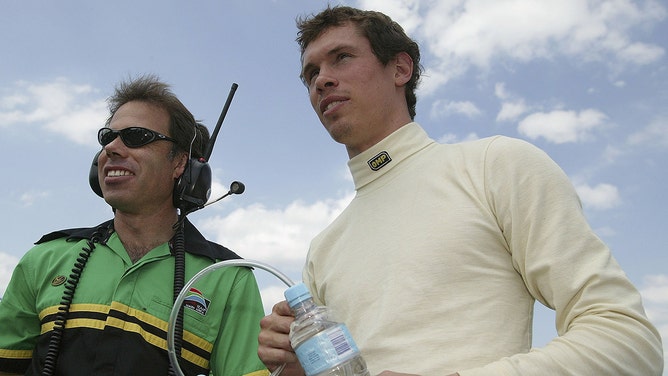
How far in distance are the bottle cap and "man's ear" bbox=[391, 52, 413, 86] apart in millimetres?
1771

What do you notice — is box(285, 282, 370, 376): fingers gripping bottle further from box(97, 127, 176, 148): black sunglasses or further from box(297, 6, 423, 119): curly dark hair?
box(97, 127, 176, 148): black sunglasses

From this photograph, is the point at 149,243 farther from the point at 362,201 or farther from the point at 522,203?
the point at 522,203

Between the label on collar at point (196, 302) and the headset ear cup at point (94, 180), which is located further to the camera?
the headset ear cup at point (94, 180)

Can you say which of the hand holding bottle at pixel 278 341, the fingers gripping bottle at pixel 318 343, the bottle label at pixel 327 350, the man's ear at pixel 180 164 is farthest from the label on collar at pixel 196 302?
the bottle label at pixel 327 350

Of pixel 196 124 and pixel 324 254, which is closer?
pixel 324 254

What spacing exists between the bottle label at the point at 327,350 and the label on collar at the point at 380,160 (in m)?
1.30

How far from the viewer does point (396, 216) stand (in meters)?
2.91

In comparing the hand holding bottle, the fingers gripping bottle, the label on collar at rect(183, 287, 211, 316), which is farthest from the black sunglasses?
the fingers gripping bottle

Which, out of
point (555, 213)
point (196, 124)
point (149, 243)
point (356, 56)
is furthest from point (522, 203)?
point (196, 124)

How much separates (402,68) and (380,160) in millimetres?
840

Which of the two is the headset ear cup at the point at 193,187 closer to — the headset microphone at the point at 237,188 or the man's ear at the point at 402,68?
the headset microphone at the point at 237,188

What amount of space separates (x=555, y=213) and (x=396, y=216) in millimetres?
783

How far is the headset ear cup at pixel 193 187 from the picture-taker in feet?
14.4

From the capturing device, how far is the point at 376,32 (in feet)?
12.4
